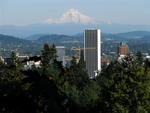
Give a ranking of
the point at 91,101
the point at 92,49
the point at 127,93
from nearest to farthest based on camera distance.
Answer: the point at 127,93 → the point at 91,101 → the point at 92,49

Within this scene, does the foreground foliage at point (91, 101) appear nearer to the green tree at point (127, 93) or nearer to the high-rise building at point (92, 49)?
the green tree at point (127, 93)

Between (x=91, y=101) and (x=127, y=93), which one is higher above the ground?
(x=127, y=93)

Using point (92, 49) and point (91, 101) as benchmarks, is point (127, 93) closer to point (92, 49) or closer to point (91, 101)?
point (91, 101)

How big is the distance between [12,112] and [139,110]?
626 cm

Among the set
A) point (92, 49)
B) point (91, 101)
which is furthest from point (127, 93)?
Answer: point (92, 49)

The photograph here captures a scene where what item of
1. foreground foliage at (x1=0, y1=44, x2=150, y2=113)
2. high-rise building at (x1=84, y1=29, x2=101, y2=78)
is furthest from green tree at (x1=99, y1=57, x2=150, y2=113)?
high-rise building at (x1=84, y1=29, x2=101, y2=78)

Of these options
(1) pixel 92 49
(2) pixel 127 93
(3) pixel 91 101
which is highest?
(2) pixel 127 93

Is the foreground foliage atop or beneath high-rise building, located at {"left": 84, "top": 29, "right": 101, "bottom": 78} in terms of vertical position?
atop

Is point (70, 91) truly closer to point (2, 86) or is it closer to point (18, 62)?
point (2, 86)

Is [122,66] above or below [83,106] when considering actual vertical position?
above

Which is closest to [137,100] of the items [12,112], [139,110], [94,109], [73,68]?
[139,110]

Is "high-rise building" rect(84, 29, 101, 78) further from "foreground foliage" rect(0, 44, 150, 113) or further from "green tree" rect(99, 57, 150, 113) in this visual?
"green tree" rect(99, 57, 150, 113)

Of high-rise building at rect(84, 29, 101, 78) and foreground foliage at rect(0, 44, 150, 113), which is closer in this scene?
foreground foliage at rect(0, 44, 150, 113)

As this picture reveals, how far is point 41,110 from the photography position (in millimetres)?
33344
